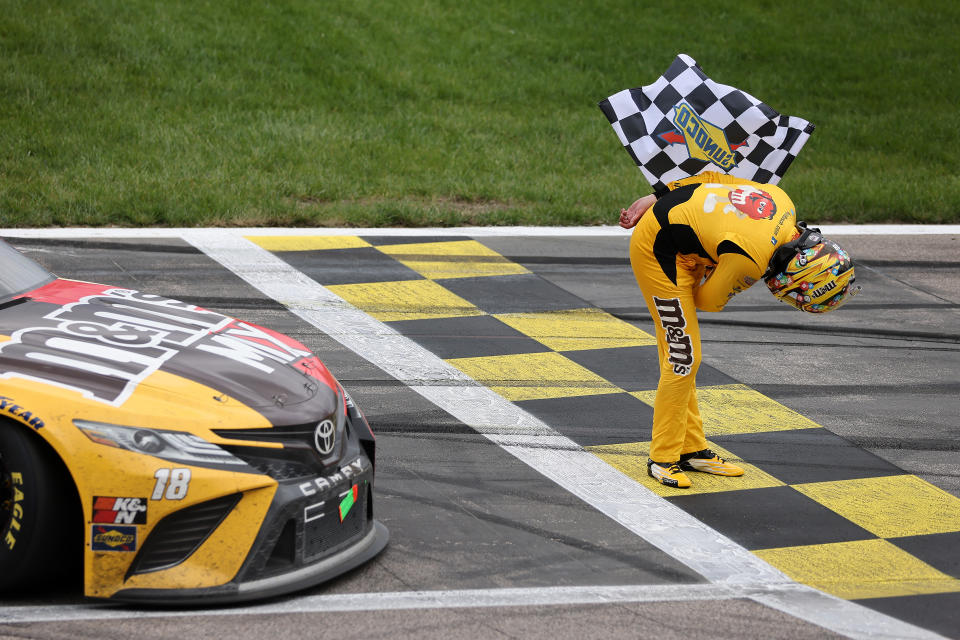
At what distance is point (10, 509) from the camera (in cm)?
396

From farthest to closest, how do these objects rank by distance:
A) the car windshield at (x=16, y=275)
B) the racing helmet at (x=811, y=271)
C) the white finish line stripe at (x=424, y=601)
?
the racing helmet at (x=811, y=271), the car windshield at (x=16, y=275), the white finish line stripe at (x=424, y=601)

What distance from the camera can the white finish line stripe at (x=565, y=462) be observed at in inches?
174

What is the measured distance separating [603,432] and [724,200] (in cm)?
153

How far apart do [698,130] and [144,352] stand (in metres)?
2.99

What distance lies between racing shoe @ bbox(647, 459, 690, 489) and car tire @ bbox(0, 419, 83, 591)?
2694 mm

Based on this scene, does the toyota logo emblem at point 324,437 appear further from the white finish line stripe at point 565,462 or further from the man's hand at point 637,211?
the man's hand at point 637,211

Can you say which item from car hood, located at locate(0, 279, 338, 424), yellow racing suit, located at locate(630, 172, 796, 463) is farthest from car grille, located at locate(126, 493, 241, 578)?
yellow racing suit, located at locate(630, 172, 796, 463)

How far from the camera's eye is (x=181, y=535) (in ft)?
12.8

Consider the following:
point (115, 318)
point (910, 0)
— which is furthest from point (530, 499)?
point (910, 0)

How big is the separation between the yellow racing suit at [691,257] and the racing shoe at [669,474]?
29 mm

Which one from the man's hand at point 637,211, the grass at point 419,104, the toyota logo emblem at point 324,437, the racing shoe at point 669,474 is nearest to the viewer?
the toyota logo emblem at point 324,437

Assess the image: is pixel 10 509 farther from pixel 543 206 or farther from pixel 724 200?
pixel 543 206

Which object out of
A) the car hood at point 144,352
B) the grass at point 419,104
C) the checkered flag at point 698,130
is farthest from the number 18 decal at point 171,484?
the grass at point 419,104

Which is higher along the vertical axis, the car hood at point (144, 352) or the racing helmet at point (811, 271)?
the racing helmet at point (811, 271)
